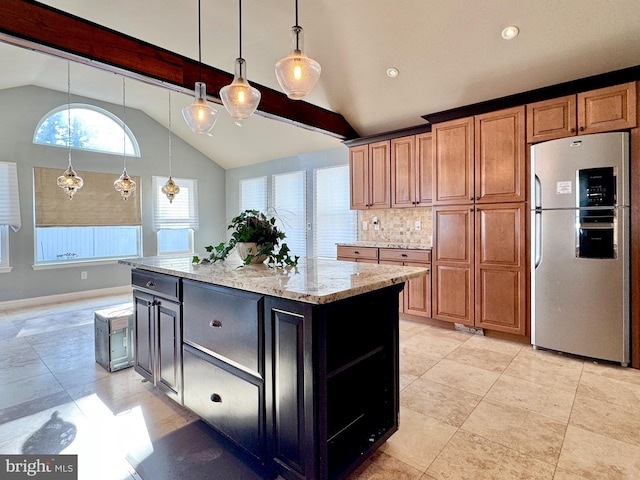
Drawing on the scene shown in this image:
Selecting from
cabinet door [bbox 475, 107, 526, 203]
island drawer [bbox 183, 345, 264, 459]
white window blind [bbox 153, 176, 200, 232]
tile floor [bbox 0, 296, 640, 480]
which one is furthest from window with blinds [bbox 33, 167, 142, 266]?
cabinet door [bbox 475, 107, 526, 203]

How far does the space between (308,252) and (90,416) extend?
4.30 m

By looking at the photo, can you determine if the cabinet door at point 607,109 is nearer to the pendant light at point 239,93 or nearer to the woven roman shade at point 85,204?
the pendant light at point 239,93

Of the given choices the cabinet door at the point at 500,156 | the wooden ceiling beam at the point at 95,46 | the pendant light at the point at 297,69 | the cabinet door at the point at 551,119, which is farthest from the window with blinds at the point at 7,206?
the cabinet door at the point at 551,119

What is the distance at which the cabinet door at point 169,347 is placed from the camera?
202 cm

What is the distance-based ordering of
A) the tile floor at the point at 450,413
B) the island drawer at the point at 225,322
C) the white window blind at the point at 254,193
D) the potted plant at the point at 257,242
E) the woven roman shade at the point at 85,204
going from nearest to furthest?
the island drawer at the point at 225,322 < the tile floor at the point at 450,413 < the potted plant at the point at 257,242 < the woven roman shade at the point at 85,204 < the white window blind at the point at 254,193

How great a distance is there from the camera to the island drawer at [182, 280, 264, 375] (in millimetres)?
1527

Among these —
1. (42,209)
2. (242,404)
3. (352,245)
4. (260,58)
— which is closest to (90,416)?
(242,404)

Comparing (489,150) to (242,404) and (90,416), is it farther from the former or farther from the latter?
(90,416)

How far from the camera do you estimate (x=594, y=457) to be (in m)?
1.70

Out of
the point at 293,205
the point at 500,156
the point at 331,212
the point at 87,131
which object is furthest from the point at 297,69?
the point at 87,131

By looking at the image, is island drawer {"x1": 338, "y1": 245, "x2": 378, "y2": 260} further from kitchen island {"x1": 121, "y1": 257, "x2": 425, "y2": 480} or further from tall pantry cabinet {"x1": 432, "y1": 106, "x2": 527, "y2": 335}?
kitchen island {"x1": 121, "y1": 257, "x2": 425, "y2": 480}

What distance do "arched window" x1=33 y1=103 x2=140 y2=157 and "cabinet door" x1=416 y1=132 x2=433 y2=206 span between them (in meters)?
5.13

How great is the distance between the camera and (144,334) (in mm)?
2371

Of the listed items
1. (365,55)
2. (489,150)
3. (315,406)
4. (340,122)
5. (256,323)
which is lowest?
(315,406)
